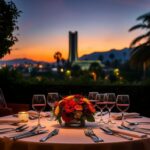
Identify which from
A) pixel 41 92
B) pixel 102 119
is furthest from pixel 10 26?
pixel 102 119

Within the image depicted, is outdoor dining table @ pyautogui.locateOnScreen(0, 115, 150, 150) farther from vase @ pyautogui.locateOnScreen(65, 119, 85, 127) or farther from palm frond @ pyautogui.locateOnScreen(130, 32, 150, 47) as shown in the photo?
palm frond @ pyautogui.locateOnScreen(130, 32, 150, 47)

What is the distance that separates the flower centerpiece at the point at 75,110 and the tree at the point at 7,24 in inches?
145

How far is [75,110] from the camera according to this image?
2982 millimetres

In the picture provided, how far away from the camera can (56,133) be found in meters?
2.78

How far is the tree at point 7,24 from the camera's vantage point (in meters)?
6.44

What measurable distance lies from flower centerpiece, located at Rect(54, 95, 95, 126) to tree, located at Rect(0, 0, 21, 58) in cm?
367

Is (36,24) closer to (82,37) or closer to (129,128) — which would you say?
(82,37)

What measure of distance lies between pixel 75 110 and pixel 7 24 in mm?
3889

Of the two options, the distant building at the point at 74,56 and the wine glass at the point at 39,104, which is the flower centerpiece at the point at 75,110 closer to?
the wine glass at the point at 39,104

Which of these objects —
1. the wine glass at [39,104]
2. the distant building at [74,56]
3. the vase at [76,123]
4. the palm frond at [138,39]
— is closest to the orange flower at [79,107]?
the vase at [76,123]

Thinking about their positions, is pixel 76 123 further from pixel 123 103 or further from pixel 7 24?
pixel 7 24

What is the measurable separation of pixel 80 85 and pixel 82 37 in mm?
10439

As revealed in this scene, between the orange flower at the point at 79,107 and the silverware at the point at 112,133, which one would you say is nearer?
the silverware at the point at 112,133

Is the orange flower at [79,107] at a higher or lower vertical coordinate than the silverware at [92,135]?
higher
